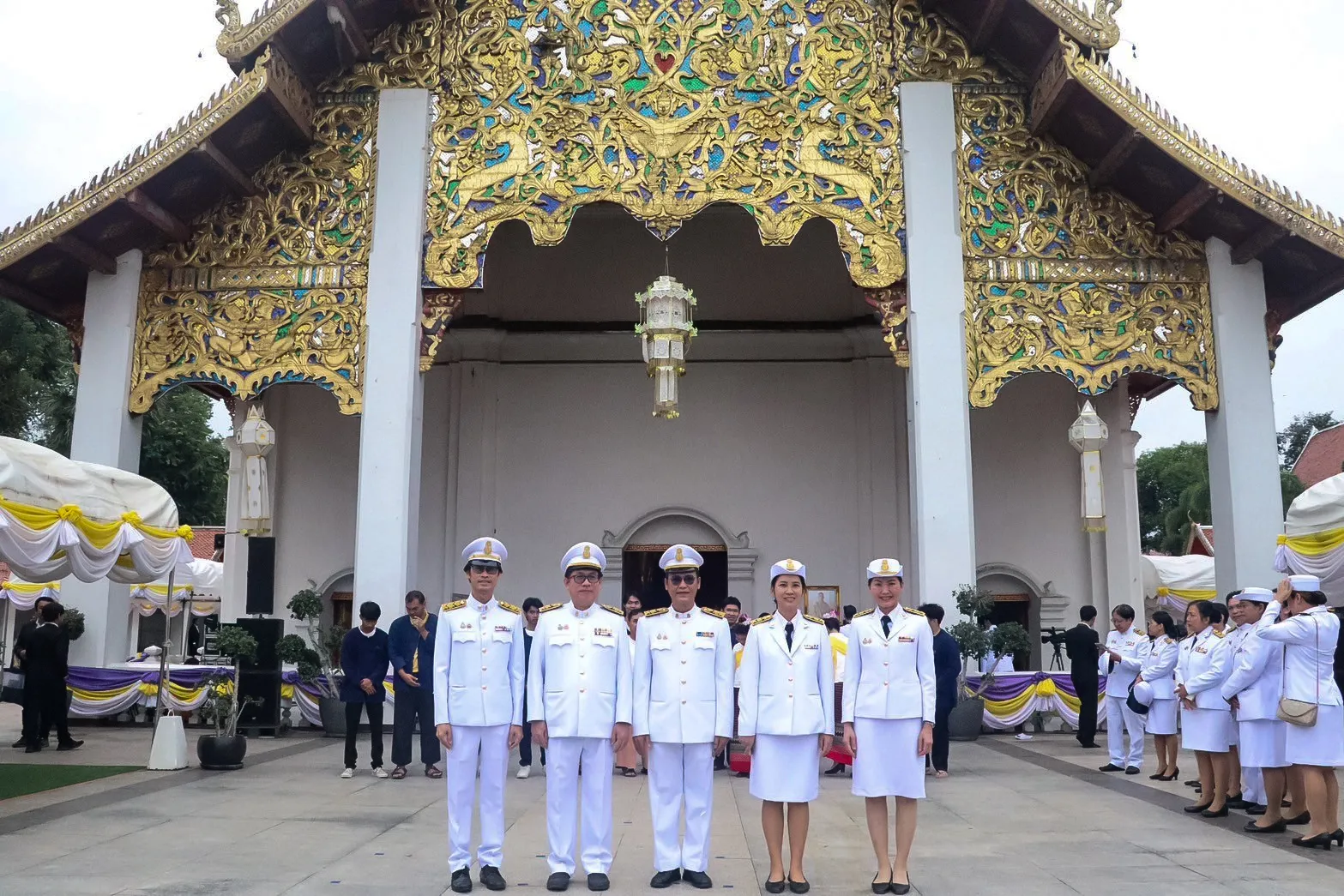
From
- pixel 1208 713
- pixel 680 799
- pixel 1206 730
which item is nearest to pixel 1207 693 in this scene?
pixel 1208 713

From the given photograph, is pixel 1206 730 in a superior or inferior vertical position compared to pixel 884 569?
inferior

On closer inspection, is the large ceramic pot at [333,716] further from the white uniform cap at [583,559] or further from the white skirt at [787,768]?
the white skirt at [787,768]

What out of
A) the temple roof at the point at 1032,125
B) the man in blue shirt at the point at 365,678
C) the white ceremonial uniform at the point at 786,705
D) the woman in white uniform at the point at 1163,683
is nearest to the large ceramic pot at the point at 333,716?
the man in blue shirt at the point at 365,678

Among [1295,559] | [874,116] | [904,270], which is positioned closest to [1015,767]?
[1295,559]

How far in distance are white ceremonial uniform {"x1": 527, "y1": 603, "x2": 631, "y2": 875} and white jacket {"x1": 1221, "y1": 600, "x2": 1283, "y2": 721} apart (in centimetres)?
371

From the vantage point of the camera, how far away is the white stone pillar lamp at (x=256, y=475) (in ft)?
41.4

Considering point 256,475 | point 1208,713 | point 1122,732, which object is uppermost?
point 256,475

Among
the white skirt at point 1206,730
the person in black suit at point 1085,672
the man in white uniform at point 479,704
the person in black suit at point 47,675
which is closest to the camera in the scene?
the man in white uniform at point 479,704

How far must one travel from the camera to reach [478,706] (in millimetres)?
5754

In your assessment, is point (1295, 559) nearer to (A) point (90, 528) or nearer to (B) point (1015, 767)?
(B) point (1015, 767)

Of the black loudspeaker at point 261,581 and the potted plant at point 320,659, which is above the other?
the black loudspeaker at point 261,581

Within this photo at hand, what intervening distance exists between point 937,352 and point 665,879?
7985mm

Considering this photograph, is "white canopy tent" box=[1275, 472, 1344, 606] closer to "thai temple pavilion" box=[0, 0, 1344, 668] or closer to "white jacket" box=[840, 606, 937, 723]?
"thai temple pavilion" box=[0, 0, 1344, 668]

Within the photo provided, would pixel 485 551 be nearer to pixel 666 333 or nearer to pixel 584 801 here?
pixel 584 801
